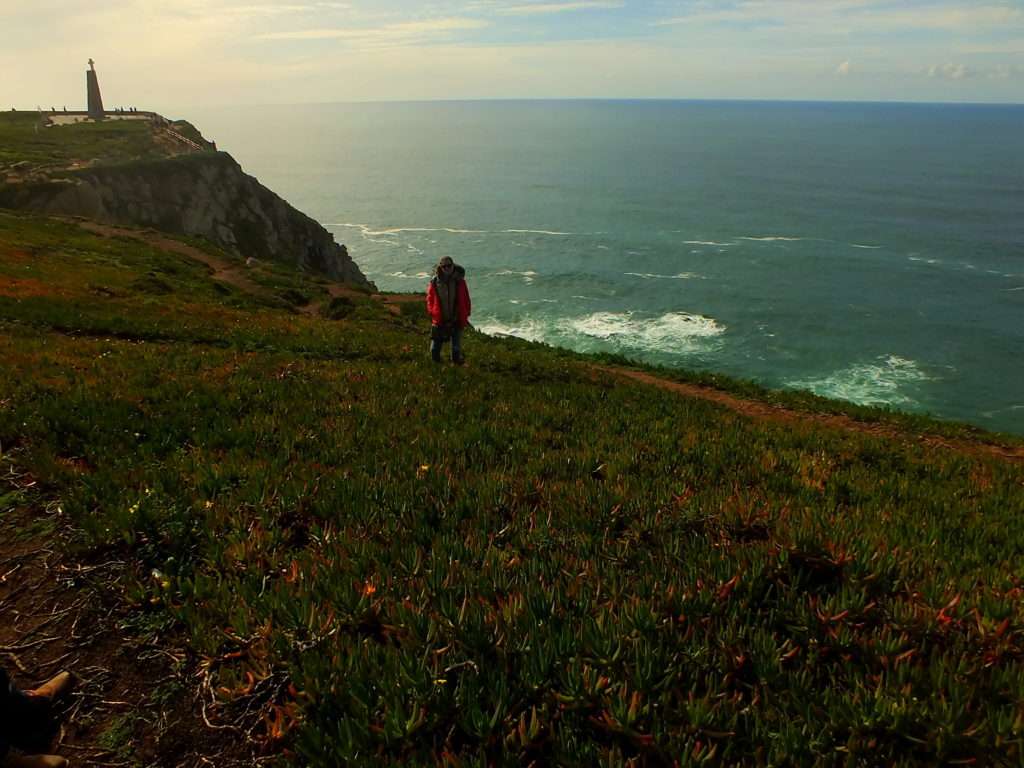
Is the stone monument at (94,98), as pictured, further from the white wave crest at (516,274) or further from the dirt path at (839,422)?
the dirt path at (839,422)

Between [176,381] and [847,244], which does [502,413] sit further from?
[847,244]

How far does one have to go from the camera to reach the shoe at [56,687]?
409 centimetres

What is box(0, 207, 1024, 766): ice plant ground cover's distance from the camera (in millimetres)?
3574

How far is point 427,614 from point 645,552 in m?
2.18

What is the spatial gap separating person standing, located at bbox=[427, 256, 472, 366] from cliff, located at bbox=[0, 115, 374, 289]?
4383cm

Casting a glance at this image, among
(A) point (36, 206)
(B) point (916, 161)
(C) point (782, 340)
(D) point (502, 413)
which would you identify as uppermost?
(B) point (916, 161)

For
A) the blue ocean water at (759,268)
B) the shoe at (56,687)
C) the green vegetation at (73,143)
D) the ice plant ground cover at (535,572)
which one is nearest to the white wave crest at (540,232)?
→ the blue ocean water at (759,268)

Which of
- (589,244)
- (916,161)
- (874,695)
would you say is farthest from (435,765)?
(916,161)

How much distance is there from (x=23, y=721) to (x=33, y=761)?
1.37ft

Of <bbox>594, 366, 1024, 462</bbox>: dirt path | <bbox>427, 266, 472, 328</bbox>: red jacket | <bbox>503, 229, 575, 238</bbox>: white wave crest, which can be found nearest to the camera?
<bbox>427, 266, 472, 328</bbox>: red jacket

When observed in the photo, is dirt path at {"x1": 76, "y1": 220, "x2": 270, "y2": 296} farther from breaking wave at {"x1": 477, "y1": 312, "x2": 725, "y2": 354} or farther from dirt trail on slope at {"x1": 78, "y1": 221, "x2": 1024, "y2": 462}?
breaking wave at {"x1": 477, "y1": 312, "x2": 725, "y2": 354}

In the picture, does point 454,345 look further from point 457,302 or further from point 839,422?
point 839,422

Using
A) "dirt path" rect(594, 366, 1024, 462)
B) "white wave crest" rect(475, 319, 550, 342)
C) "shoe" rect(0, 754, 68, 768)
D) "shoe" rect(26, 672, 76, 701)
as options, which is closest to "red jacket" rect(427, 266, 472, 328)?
"dirt path" rect(594, 366, 1024, 462)

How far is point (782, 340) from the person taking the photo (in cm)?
6019
